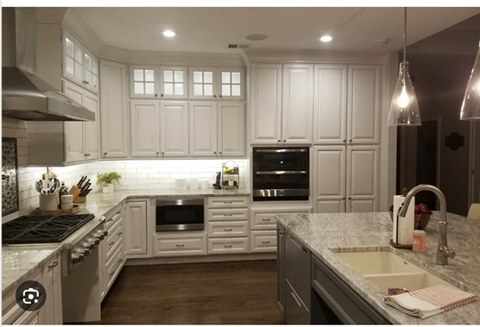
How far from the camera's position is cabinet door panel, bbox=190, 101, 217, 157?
15.4ft

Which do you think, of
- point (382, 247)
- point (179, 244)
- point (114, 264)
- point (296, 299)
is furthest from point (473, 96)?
point (179, 244)

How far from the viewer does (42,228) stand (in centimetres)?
251

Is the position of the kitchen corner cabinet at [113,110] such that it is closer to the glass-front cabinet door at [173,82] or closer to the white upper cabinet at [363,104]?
the glass-front cabinet door at [173,82]

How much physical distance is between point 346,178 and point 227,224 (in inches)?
65.0

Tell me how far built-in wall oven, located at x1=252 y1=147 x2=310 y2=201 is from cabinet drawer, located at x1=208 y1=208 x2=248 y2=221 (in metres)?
0.23

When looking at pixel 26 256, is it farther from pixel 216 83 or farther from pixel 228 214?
pixel 216 83

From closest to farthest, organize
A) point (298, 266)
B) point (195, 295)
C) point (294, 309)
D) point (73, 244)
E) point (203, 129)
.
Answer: point (73, 244) < point (298, 266) < point (294, 309) < point (195, 295) < point (203, 129)

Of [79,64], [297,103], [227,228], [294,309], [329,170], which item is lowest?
[294,309]

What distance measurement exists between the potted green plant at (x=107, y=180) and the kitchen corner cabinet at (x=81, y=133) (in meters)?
0.46

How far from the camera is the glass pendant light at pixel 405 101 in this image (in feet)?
8.22

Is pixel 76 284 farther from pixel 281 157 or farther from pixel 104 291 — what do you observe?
pixel 281 157

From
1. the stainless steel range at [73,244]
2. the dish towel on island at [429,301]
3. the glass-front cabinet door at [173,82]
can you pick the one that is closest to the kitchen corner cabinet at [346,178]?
the glass-front cabinet door at [173,82]

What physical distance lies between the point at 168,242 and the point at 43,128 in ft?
6.59

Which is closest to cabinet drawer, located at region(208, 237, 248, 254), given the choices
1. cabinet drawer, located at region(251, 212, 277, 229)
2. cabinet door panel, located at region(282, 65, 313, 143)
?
cabinet drawer, located at region(251, 212, 277, 229)
